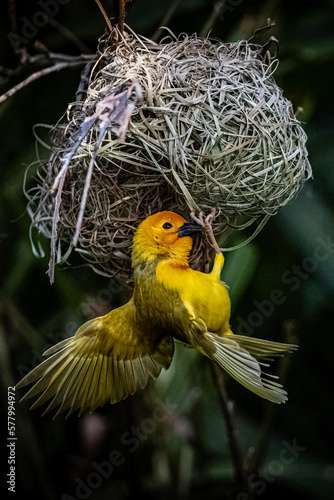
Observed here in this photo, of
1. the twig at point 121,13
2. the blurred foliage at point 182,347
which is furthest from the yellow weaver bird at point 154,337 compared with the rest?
the twig at point 121,13

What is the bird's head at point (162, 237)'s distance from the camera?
3.82 ft

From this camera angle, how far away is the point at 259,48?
4.28 ft

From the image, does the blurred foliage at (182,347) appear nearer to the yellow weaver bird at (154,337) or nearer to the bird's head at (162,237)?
the yellow weaver bird at (154,337)

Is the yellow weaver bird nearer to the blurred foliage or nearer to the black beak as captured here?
the black beak

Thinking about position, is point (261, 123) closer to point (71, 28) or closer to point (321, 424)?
point (71, 28)

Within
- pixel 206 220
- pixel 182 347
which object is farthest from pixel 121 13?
pixel 182 347

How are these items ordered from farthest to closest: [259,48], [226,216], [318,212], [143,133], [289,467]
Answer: [289,467] → [318,212] → [259,48] → [226,216] → [143,133]

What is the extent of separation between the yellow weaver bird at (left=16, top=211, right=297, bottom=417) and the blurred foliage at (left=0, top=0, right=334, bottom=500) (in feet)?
0.84

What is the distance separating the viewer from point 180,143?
3.46 feet

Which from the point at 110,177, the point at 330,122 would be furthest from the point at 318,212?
the point at 110,177

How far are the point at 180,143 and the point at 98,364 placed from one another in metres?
0.64

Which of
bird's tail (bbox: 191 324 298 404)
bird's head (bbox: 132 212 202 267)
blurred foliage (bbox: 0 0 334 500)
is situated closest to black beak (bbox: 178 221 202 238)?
bird's head (bbox: 132 212 202 267)

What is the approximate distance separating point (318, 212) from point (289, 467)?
1029mm

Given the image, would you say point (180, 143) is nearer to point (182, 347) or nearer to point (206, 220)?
point (206, 220)
